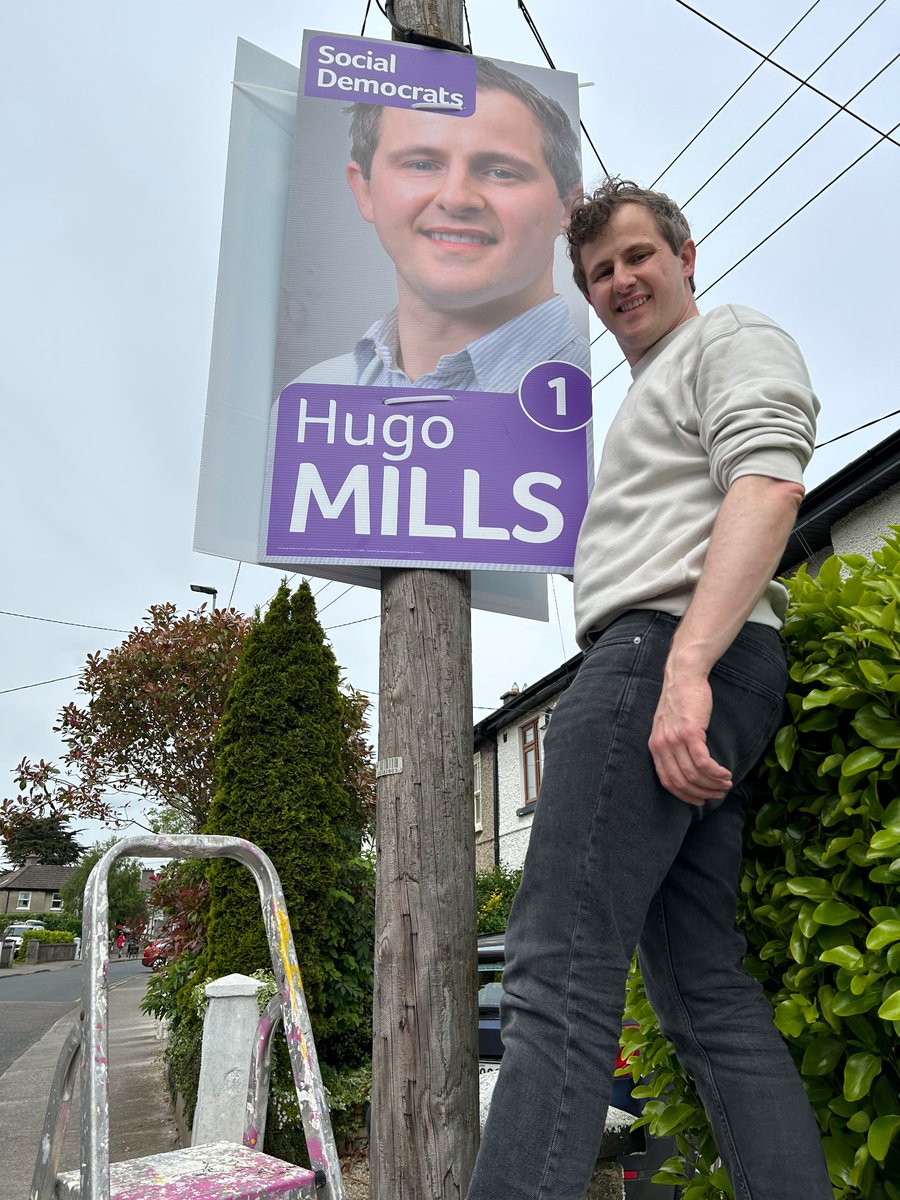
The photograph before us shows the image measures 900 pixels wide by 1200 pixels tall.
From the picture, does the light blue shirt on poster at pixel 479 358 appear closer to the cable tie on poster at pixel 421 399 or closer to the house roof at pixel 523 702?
the cable tie on poster at pixel 421 399

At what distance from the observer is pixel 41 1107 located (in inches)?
283

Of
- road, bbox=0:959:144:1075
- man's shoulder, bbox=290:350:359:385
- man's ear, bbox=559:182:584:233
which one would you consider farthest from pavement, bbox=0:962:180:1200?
man's ear, bbox=559:182:584:233

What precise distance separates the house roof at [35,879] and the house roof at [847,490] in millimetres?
72270

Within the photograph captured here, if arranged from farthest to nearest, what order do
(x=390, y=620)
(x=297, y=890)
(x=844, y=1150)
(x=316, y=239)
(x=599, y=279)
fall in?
1. (x=297, y=890)
2. (x=316, y=239)
3. (x=390, y=620)
4. (x=599, y=279)
5. (x=844, y=1150)

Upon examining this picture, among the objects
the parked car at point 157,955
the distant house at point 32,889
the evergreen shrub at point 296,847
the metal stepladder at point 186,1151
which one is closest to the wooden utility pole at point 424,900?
the metal stepladder at point 186,1151

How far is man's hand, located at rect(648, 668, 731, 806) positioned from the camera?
1209mm

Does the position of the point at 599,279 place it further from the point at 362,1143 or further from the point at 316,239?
the point at 362,1143

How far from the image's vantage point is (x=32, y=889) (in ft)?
228

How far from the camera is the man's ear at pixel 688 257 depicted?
1.79m

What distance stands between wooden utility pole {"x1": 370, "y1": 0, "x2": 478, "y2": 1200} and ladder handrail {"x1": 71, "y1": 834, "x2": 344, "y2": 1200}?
501 mm

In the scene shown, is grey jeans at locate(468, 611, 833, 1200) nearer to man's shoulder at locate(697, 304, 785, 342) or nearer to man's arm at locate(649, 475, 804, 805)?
man's arm at locate(649, 475, 804, 805)

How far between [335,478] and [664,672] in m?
→ 1.36

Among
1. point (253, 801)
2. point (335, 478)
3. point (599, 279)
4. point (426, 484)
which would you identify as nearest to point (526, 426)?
point (426, 484)

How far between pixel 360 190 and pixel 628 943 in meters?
2.39
